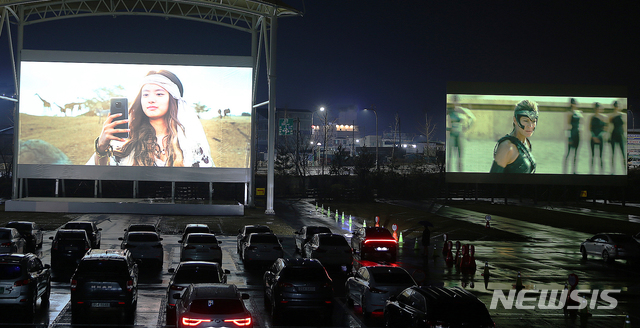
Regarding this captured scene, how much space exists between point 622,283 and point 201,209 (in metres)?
30.7

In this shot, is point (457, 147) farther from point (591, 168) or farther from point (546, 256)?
point (546, 256)

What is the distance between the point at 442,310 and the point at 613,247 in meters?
17.3

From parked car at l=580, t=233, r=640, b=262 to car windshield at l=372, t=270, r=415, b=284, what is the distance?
14254mm

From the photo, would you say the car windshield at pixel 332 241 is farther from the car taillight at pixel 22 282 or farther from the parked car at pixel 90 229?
the parked car at pixel 90 229

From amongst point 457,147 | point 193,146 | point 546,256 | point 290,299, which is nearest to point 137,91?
point 193,146

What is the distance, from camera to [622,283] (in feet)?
61.5

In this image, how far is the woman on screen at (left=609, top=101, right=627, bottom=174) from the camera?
43.3 m

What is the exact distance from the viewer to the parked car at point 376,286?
12758 mm

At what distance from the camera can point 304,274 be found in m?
12.6

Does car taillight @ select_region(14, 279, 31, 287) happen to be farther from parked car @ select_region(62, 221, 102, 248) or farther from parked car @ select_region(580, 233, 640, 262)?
parked car @ select_region(580, 233, 640, 262)

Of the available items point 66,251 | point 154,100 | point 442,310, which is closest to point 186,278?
point 442,310

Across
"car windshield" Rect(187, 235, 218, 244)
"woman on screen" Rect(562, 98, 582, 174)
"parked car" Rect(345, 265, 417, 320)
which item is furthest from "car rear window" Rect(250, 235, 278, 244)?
"woman on screen" Rect(562, 98, 582, 174)

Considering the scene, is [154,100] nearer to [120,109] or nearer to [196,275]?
[120,109]

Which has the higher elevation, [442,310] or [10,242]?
[442,310]
